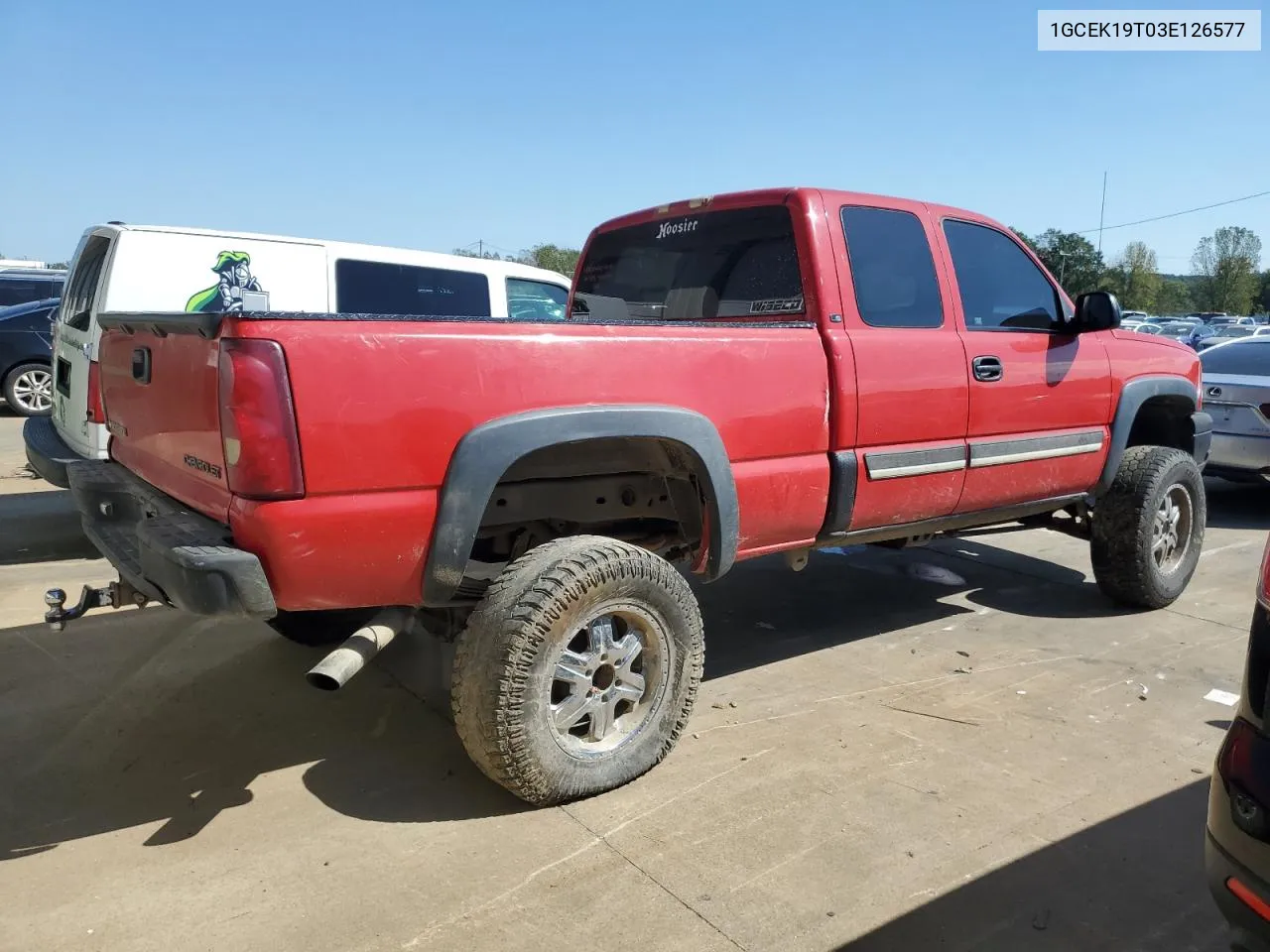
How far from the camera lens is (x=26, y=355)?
38.6 feet

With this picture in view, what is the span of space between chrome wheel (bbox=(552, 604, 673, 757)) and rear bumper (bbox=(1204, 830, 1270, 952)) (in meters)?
1.70

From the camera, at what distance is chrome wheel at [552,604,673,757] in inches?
119

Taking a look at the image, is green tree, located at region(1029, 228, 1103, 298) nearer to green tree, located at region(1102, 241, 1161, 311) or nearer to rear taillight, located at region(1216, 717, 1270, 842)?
green tree, located at region(1102, 241, 1161, 311)

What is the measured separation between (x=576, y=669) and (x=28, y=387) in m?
11.8

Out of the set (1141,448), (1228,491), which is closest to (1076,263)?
(1228,491)

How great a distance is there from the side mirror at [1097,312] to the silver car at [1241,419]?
4.03 meters

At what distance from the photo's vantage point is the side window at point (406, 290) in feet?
21.4

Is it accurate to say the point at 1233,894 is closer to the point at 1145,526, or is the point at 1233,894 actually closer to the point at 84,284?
the point at 1145,526

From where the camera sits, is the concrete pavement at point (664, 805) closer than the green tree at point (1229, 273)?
Yes

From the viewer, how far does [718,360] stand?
3318 mm

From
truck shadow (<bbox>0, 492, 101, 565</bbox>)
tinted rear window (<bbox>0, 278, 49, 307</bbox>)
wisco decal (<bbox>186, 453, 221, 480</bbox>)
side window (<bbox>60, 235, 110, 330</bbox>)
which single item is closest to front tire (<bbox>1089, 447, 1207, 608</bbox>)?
wisco decal (<bbox>186, 453, 221, 480</bbox>)

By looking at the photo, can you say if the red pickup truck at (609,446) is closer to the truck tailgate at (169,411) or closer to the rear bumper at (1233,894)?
the truck tailgate at (169,411)

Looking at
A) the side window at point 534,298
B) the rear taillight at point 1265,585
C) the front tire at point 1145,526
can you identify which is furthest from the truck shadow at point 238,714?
the side window at point 534,298

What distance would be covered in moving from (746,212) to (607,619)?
6.31ft
